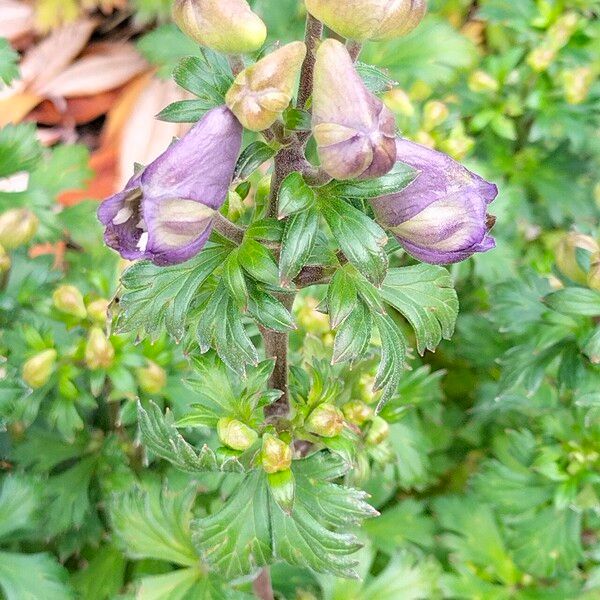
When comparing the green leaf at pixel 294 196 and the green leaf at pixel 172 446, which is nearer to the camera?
the green leaf at pixel 294 196

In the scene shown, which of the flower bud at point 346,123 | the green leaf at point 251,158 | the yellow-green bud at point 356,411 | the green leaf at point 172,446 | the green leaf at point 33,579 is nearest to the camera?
the flower bud at point 346,123

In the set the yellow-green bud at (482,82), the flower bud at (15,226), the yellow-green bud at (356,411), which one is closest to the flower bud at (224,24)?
the yellow-green bud at (356,411)

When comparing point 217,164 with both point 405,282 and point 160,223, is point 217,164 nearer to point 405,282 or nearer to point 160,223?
point 160,223

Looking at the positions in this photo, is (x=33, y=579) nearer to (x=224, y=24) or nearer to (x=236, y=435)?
(x=236, y=435)

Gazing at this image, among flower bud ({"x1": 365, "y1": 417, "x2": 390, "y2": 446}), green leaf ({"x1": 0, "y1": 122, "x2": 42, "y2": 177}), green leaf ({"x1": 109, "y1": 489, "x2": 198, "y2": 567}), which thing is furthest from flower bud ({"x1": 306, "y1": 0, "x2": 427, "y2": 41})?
green leaf ({"x1": 0, "y1": 122, "x2": 42, "y2": 177})

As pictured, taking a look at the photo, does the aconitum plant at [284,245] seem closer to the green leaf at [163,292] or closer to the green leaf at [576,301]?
the green leaf at [163,292]

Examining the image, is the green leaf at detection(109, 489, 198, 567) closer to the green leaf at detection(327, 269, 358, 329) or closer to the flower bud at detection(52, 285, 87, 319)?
the flower bud at detection(52, 285, 87, 319)
